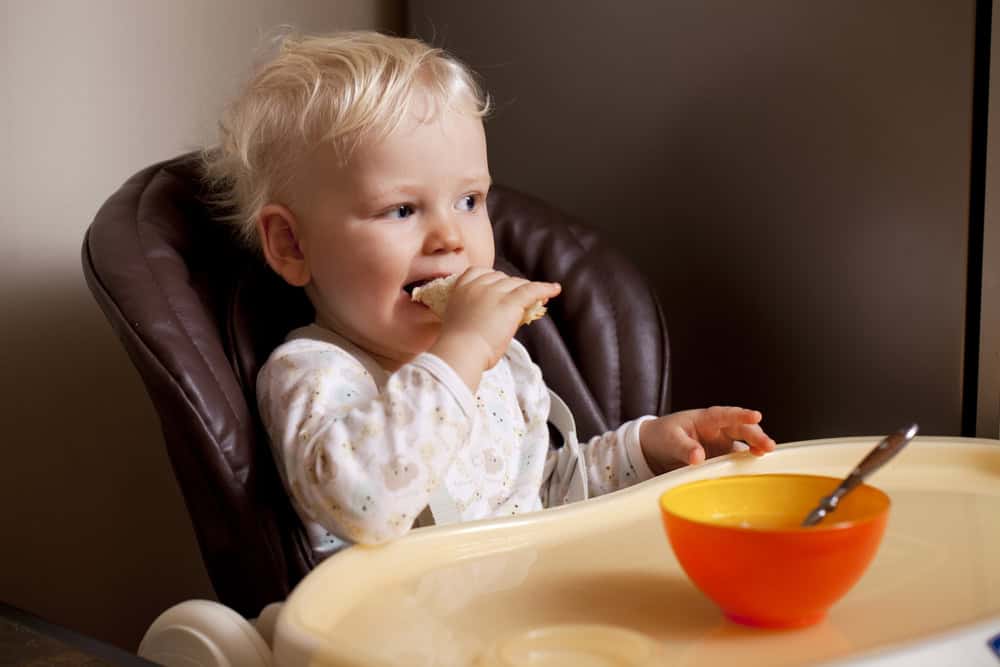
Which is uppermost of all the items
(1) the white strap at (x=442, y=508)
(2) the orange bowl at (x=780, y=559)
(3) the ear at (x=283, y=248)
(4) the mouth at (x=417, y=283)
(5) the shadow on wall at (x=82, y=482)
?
(3) the ear at (x=283, y=248)

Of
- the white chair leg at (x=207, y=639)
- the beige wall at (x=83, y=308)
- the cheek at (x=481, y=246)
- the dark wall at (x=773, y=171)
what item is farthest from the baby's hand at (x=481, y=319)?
the beige wall at (x=83, y=308)

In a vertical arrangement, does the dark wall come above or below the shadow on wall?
above

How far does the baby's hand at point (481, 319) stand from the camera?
1076mm

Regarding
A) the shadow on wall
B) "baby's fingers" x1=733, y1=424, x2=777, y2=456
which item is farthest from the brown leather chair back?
the shadow on wall

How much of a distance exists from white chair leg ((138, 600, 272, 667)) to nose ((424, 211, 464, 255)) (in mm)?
495

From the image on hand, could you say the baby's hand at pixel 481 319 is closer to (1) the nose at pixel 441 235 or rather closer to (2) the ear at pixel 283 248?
(1) the nose at pixel 441 235

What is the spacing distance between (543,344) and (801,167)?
48cm

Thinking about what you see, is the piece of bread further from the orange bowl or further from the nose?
the orange bowl

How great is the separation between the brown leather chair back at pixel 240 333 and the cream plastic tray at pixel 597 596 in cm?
30

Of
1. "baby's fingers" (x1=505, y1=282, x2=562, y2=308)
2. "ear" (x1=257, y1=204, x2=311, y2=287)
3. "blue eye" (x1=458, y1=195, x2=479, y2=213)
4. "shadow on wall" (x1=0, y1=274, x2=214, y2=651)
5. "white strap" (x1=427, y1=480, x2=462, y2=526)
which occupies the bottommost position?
"shadow on wall" (x1=0, y1=274, x2=214, y2=651)

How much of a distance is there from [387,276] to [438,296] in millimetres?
68

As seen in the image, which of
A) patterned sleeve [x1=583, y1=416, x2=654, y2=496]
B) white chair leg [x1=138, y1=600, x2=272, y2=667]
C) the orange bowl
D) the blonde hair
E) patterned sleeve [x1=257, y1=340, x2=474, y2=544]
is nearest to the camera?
the orange bowl

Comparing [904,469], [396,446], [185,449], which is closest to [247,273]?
[185,449]

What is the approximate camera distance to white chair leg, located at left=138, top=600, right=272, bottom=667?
33.2 inches
